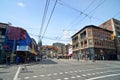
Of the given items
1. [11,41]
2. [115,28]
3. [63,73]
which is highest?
[115,28]

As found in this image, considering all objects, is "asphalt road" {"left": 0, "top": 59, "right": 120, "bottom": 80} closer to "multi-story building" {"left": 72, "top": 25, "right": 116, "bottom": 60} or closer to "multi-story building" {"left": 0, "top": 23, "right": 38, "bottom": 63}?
"multi-story building" {"left": 0, "top": 23, "right": 38, "bottom": 63}

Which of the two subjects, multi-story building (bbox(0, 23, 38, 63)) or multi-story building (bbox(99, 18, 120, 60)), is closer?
multi-story building (bbox(0, 23, 38, 63))

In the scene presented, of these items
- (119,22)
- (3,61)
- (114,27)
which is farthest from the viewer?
(119,22)

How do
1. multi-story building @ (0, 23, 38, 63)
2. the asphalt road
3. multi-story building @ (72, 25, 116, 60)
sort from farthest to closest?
multi-story building @ (72, 25, 116, 60), multi-story building @ (0, 23, 38, 63), the asphalt road

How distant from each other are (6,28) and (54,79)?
2522 centimetres

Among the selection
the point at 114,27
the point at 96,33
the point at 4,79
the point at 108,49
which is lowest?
the point at 4,79

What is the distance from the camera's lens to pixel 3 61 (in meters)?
27.1

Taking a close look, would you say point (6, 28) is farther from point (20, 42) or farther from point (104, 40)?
point (104, 40)

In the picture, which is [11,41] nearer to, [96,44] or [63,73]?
[63,73]

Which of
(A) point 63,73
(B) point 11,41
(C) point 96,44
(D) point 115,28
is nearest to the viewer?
(A) point 63,73

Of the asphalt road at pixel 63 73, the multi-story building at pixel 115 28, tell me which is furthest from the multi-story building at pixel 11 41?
the multi-story building at pixel 115 28

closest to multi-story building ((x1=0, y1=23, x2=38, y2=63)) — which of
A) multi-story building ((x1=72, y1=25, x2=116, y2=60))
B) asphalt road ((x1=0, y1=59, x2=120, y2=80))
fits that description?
asphalt road ((x1=0, y1=59, x2=120, y2=80))

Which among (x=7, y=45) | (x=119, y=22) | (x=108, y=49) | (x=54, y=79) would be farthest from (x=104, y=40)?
(x=54, y=79)

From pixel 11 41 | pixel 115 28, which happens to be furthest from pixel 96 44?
pixel 11 41
